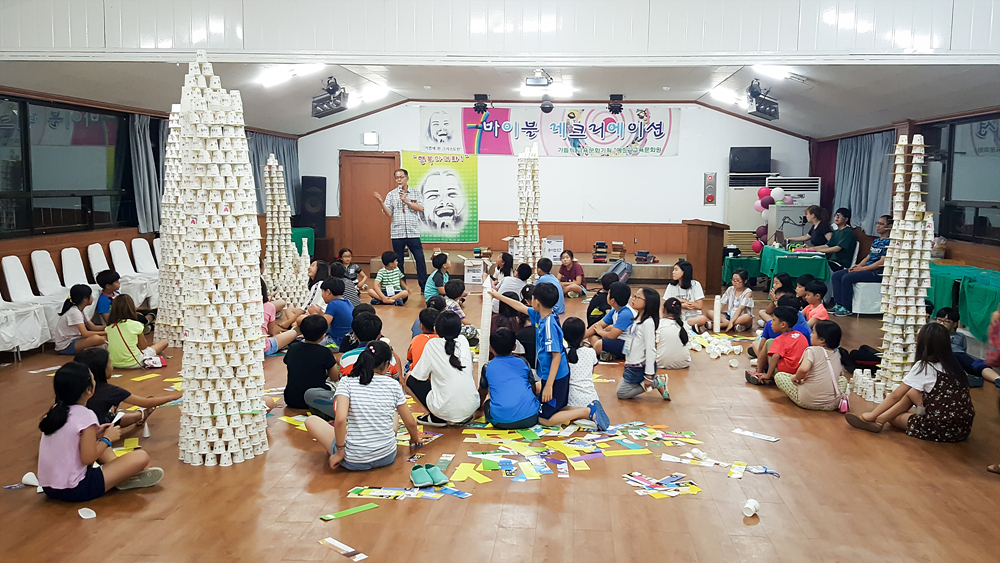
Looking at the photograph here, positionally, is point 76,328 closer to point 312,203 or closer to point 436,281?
point 436,281

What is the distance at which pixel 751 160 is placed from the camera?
561 inches

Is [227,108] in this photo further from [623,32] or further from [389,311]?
[389,311]

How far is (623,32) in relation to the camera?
308 inches

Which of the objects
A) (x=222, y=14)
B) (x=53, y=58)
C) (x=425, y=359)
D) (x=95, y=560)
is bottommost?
(x=95, y=560)

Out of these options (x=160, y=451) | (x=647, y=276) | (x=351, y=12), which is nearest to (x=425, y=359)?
(x=160, y=451)

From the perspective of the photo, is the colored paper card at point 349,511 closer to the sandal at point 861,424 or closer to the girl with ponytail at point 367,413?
the girl with ponytail at point 367,413

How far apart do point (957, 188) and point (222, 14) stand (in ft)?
31.5

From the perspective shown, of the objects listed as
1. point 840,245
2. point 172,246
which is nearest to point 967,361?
point 840,245

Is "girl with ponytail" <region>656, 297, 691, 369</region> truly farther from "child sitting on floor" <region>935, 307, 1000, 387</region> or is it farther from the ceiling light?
the ceiling light

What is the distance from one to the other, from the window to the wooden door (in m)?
5.01

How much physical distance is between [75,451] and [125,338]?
3.17 m

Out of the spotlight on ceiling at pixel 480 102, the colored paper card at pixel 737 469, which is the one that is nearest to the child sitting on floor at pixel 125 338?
the colored paper card at pixel 737 469

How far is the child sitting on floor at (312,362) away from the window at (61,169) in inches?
204

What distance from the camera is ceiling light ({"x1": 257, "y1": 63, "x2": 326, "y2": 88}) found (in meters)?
9.59
